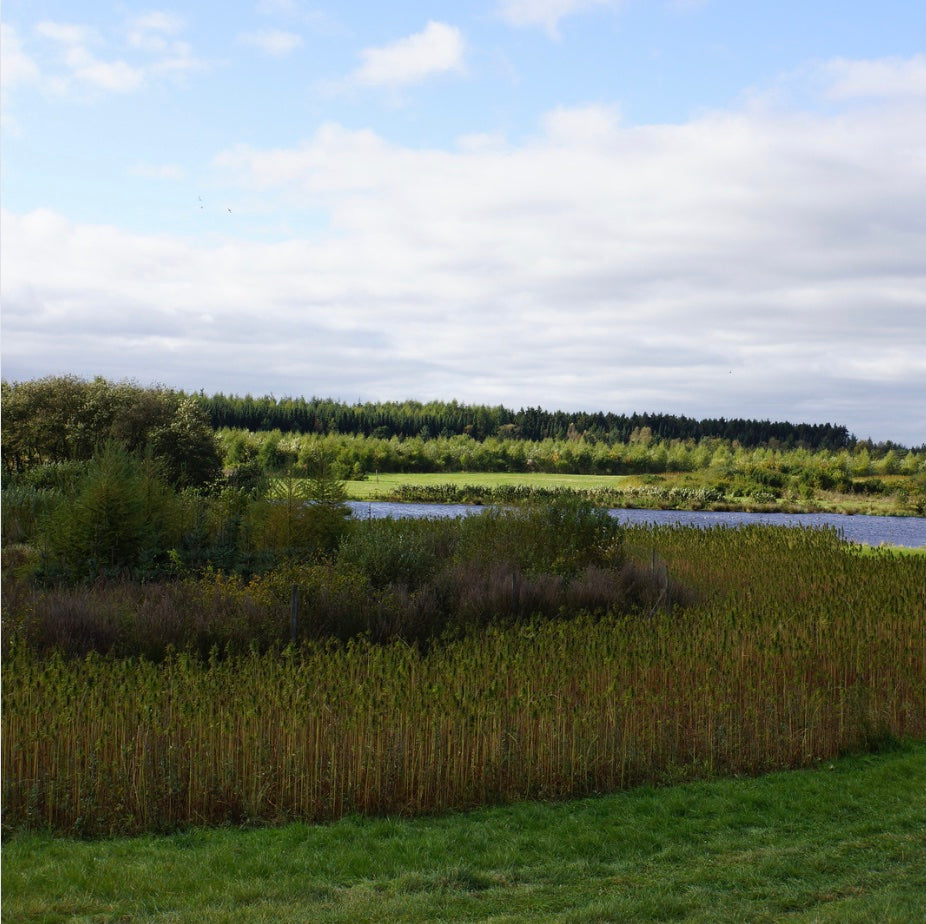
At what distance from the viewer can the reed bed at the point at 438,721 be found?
22.4 feet

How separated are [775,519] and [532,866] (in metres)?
44.0

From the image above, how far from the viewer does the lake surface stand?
35.0m

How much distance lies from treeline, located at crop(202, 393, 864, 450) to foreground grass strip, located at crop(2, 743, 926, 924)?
8648cm

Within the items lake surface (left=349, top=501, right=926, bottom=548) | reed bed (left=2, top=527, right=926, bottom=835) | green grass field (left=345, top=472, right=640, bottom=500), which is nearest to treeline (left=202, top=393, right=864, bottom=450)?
green grass field (left=345, top=472, right=640, bottom=500)

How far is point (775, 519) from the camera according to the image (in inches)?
1858

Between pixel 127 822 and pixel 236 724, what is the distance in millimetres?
1203

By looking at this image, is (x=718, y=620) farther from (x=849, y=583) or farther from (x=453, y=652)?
(x=849, y=583)

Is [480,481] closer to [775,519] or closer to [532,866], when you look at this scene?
[775,519]

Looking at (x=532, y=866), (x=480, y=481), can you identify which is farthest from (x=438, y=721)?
(x=480, y=481)

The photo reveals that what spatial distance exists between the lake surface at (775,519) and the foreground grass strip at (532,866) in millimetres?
23546

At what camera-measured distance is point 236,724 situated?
7527 mm

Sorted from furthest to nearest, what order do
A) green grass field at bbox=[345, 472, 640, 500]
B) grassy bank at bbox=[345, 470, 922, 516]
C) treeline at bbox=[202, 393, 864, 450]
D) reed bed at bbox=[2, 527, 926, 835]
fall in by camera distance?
1. treeline at bbox=[202, 393, 864, 450]
2. green grass field at bbox=[345, 472, 640, 500]
3. grassy bank at bbox=[345, 470, 922, 516]
4. reed bed at bbox=[2, 527, 926, 835]

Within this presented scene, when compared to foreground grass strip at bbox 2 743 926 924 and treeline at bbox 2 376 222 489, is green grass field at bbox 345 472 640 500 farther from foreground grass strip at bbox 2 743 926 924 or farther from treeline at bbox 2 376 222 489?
foreground grass strip at bbox 2 743 926 924

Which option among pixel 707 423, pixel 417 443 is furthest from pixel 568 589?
pixel 707 423
